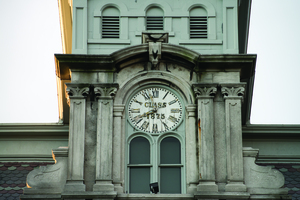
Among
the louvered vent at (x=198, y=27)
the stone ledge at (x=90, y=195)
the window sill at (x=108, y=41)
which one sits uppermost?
the louvered vent at (x=198, y=27)

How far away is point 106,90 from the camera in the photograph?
26578 mm

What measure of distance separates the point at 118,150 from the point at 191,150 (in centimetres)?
240

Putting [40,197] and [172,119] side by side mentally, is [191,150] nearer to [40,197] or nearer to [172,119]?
[172,119]

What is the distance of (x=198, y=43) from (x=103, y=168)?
5.85m

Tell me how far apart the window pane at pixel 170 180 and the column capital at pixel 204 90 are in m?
2.57

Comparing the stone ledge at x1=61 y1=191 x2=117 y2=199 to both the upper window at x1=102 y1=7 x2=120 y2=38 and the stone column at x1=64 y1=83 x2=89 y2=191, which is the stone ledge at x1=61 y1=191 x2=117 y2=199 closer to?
the stone column at x1=64 y1=83 x2=89 y2=191

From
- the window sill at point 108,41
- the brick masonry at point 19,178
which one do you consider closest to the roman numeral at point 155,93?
the window sill at point 108,41

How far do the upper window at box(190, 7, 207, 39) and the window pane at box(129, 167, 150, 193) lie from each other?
211 inches

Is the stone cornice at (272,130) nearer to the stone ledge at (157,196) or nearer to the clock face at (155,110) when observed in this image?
the clock face at (155,110)

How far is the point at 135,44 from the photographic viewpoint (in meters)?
27.9

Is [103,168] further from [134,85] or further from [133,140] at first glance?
[134,85]

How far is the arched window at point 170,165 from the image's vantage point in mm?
25812

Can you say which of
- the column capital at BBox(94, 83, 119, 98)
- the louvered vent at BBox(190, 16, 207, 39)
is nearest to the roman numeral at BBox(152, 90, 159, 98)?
the column capital at BBox(94, 83, 119, 98)

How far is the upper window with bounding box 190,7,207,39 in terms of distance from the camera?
28.3m
